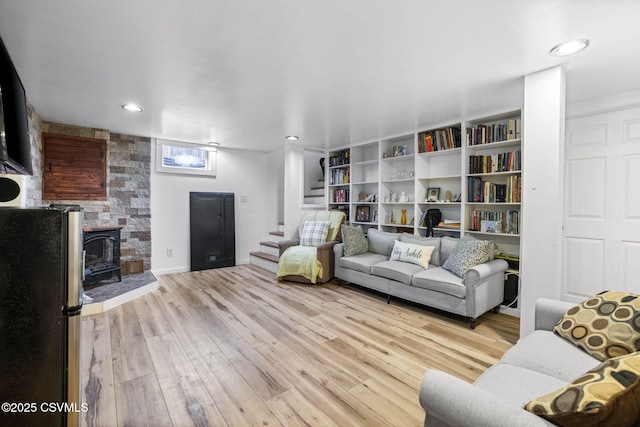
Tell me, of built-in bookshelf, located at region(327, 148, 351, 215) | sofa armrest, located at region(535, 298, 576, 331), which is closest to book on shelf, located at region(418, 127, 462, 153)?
built-in bookshelf, located at region(327, 148, 351, 215)

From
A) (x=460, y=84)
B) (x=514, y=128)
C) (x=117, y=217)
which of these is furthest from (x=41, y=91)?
(x=514, y=128)

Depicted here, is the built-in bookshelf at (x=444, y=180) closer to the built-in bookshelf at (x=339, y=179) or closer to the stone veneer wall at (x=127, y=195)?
the built-in bookshelf at (x=339, y=179)

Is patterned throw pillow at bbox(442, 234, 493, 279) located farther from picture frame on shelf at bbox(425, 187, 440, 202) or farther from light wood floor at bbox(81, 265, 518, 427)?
picture frame on shelf at bbox(425, 187, 440, 202)

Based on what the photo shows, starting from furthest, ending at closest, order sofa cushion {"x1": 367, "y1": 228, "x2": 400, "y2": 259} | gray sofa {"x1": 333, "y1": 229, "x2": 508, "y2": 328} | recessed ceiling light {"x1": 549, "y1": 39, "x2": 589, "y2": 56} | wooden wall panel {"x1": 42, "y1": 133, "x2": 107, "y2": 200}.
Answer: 1. sofa cushion {"x1": 367, "y1": 228, "x2": 400, "y2": 259}
2. wooden wall panel {"x1": 42, "y1": 133, "x2": 107, "y2": 200}
3. gray sofa {"x1": 333, "y1": 229, "x2": 508, "y2": 328}
4. recessed ceiling light {"x1": 549, "y1": 39, "x2": 589, "y2": 56}

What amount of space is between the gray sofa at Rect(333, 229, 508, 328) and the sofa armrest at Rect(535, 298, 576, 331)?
0.91 meters

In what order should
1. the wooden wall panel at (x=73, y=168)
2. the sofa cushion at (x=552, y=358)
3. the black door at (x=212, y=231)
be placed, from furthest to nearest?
the black door at (x=212, y=231), the wooden wall panel at (x=73, y=168), the sofa cushion at (x=552, y=358)

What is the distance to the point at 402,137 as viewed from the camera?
4.50 meters

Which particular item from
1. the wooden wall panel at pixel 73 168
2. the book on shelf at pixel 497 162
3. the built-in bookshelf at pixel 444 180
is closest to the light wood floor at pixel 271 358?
the built-in bookshelf at pixel 444 180

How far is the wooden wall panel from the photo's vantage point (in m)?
3.81

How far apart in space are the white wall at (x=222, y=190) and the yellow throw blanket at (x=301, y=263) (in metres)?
1.61

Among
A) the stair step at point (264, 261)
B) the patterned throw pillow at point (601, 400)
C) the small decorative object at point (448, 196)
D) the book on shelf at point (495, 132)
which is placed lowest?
the stair step at point (264, 261)

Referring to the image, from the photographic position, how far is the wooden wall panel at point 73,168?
3.81 metres

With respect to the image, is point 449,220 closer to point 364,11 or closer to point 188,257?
point 364,11

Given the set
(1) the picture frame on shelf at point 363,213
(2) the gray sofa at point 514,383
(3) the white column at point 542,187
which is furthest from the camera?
(1) the picture frame on shelf at point 363,213
